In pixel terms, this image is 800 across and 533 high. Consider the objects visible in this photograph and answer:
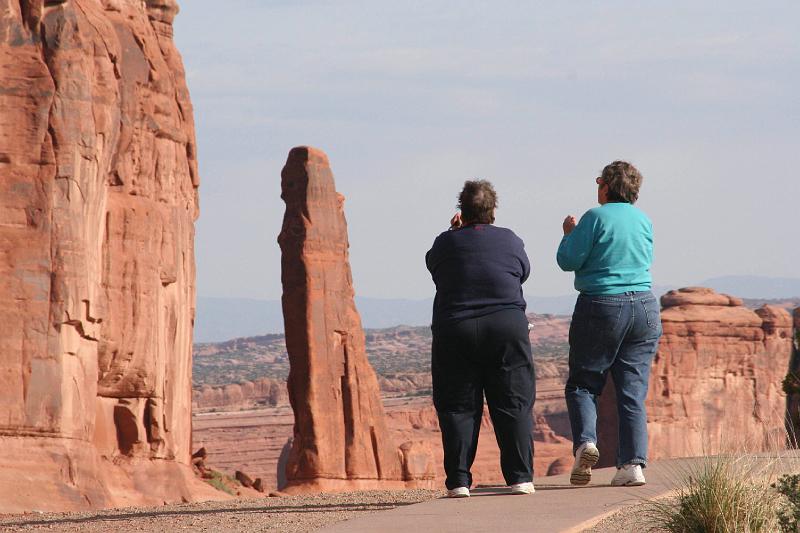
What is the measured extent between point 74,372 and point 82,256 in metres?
1.55

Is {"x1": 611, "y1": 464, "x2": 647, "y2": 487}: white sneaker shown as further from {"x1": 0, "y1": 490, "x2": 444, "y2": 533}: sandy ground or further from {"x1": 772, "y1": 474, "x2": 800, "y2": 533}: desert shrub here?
{"x1": 0, "y1": 490, "x2": 444, "y2": 533}: sandy ground

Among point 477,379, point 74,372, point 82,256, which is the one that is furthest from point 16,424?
point 477,379

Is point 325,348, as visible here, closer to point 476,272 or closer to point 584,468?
point 584,468

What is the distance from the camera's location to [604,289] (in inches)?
362

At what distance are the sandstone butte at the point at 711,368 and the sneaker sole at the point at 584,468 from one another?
43908 millimetres

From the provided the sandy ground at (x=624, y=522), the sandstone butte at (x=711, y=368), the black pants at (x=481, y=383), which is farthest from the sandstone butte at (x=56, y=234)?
the sandstone butte at (x=711, y=368)

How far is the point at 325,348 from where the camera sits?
38875 millimetres

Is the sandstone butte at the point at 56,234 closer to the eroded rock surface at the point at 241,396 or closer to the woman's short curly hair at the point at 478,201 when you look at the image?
the woman's short curly hair at the point at 478,201

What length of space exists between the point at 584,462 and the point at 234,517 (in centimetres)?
226

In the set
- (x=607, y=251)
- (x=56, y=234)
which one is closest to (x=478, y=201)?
(x=607, y=251)

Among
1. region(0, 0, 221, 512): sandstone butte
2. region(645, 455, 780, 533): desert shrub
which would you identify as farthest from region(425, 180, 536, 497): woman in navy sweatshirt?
region(0, 0, 221, 512): sandstone butte

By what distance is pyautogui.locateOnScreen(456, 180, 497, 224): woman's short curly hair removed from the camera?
8844 mm

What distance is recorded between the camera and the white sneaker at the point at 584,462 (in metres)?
9.09

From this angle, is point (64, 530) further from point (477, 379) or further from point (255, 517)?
point (477, 379)
